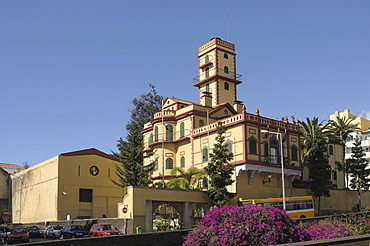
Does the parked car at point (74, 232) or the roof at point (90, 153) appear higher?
the roof at point (90, 153)

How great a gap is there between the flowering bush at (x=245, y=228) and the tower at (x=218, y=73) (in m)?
41.9

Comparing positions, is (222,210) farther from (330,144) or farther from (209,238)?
(330,144)

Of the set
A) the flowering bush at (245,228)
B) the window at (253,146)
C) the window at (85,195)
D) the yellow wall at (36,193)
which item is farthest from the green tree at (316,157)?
the flowering bush at (245,228)

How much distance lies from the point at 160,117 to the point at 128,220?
20.3 m

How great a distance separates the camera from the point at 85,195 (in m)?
55.2

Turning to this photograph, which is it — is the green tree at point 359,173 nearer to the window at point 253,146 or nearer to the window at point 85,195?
the window at point 253,146

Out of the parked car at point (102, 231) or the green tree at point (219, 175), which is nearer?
the parked car at point (102, 231)

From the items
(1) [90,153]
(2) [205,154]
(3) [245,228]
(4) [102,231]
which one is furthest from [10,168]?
(3) [245,228]

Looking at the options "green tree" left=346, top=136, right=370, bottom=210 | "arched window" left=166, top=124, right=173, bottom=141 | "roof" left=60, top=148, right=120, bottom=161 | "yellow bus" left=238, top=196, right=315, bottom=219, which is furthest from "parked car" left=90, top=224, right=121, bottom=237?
"green tree" left=346, top=136, right=370, bottom=210

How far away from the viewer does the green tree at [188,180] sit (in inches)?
1859

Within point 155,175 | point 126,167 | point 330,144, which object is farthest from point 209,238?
point 330,144

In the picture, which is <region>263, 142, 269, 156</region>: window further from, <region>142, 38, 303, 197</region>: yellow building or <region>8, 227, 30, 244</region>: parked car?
<region>8, 227, 30, 244</region>: parked car

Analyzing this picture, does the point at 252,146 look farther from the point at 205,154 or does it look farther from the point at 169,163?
the point at 169,163

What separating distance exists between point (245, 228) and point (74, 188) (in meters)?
41.8
